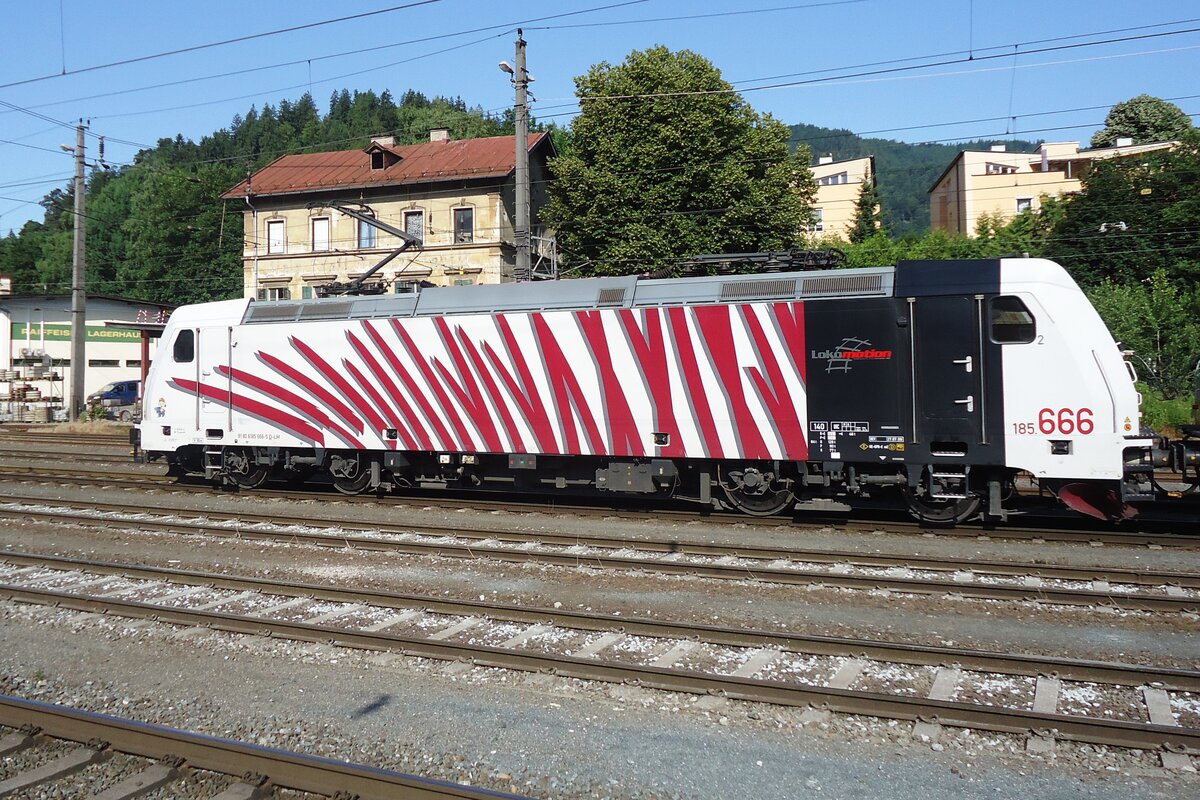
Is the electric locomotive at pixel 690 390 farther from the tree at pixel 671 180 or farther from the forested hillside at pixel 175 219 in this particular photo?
the forested hillside at pixel 175 219

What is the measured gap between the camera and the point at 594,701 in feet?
20.2

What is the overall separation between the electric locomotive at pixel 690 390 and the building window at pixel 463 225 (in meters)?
23.6

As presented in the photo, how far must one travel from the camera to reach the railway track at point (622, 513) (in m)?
11.2

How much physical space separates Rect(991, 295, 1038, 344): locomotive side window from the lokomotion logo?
52.5 inches

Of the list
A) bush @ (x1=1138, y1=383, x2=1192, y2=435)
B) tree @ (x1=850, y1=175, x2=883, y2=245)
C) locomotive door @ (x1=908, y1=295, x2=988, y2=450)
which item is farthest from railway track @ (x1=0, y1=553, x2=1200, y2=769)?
tree @ (x1=850, y1=175, x2=883, y2=245)

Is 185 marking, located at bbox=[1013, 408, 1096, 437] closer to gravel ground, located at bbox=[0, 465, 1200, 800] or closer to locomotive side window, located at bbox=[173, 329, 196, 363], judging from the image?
gravel ground, located at bbox=[0, 465, 1200, 800]

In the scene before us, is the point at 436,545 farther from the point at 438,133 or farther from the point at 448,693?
the point at 438,133

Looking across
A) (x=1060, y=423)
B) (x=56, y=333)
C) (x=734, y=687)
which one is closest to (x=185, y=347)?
(x=734, y=687)

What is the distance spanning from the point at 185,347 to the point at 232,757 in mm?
13228

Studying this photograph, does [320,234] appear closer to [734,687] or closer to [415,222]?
[415,222]

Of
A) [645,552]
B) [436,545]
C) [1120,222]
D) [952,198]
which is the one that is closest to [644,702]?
[645,552]

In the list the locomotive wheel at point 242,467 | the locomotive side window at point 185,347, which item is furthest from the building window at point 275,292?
the locomotive wheel at point 242,467

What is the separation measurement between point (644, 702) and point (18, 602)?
680 cm

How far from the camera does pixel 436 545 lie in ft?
36.3
